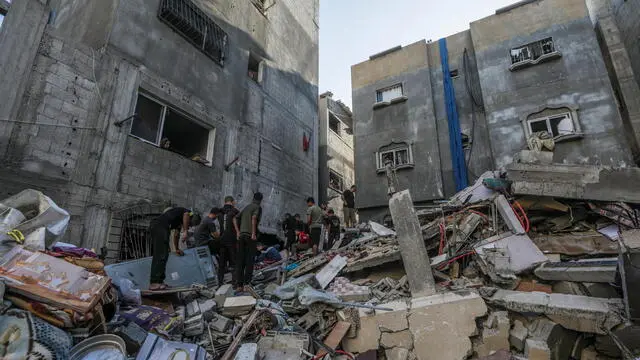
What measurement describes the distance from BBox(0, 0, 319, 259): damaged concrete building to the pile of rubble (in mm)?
2404

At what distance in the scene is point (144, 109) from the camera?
829cm

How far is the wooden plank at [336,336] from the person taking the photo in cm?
413

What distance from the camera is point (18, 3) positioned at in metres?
6.09

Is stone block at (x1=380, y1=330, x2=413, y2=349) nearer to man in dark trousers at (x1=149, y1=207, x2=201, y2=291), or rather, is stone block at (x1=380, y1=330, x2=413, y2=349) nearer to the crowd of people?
the crowd of people

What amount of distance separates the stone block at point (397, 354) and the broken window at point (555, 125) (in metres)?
9.31

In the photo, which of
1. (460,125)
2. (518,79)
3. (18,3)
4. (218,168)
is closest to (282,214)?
(218,168)

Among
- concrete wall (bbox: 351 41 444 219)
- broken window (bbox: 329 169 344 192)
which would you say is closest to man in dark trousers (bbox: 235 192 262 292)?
concrete wall (bbox: 351 41 444 219)

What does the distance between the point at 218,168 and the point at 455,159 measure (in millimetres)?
8564

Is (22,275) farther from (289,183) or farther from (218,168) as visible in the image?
(289,183)

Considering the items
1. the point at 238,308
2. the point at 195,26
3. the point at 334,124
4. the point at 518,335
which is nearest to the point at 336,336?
the point at 238,308

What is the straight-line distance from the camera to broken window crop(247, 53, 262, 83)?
39.7 feet

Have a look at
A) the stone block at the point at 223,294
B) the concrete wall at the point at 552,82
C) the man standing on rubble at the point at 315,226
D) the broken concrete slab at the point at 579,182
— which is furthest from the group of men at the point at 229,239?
the concrete wall at the point at 552,82

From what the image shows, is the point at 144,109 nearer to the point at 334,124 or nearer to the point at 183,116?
the point at 183,116

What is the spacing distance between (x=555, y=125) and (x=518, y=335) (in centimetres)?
935
